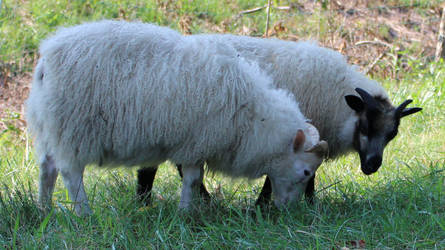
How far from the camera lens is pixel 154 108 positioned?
10.8 ft

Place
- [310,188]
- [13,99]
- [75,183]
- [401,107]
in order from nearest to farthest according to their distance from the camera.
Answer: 1. [75,183]
2. [401,107]
3. [310,188]
4. [13,99]

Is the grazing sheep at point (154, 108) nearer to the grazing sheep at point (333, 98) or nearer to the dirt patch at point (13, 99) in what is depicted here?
the grazing sheep at point (333, 98)

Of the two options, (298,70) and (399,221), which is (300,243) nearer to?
(399,221)

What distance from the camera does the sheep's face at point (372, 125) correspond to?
158 inches

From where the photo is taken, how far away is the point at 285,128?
355 cm

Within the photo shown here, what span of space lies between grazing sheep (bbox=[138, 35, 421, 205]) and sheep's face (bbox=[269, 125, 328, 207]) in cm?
27

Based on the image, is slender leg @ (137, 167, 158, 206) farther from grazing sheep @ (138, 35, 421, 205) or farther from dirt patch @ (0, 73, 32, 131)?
dirt patch @ (0, 73, 32, 131)

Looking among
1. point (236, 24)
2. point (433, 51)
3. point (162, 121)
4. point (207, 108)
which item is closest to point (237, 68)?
point (207, 108)

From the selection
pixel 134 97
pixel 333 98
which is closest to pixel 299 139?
pixel 333 98

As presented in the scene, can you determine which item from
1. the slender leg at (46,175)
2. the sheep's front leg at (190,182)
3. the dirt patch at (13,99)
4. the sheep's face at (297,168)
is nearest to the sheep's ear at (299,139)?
the sheep's face at (297,168)

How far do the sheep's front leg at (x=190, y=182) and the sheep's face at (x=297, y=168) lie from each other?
0.51 m

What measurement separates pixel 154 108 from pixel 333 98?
5.10 ft

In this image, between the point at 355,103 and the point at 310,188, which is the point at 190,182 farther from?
the point at 355,103

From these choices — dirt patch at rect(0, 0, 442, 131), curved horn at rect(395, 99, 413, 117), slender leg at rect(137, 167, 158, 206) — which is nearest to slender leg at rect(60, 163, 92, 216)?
slender leg at rect(137, 167, 158, 206)
